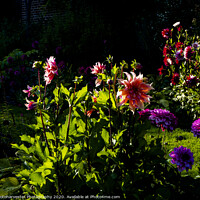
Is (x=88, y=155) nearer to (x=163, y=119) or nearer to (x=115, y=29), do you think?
(x=163, y=119)

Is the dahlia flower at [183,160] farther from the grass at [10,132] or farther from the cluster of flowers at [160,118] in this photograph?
the grass at [10,132]

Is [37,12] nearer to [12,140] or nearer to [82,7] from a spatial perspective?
[82,7]

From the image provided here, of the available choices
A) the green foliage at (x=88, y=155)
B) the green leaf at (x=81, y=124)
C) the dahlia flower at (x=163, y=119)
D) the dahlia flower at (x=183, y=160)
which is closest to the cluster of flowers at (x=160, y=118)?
the dahlia flower at (x=163, y=119)

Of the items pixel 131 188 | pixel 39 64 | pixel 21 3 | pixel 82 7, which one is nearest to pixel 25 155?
pixel 39 64

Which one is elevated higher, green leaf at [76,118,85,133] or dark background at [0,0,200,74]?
dark background at [0,0,200,74]

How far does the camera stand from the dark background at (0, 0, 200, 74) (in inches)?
249

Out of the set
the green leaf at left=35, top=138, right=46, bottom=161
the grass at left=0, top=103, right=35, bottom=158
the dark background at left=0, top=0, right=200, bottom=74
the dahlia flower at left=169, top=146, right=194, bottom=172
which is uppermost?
the dark background at left=0, top=0, right=200, bottom=74

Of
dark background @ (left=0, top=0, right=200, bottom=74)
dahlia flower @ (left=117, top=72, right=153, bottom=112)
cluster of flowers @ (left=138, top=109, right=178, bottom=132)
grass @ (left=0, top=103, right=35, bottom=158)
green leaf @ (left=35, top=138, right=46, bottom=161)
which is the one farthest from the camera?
dark background @ (left=0, top=0, right=200, bottom=74)

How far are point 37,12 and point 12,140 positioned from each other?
26.5 ft

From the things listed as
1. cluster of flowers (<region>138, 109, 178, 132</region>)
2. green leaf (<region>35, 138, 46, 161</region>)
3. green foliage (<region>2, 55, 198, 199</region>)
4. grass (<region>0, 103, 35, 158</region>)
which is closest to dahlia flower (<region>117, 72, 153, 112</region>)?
green foliage (<region>2, 55, 198, 199</region>)

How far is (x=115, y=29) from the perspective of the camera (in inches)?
268

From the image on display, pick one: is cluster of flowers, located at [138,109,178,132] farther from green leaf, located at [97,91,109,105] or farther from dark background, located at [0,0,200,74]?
dark background, located at [0,0,200,74]

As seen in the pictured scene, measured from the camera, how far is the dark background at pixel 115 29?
6.32 m

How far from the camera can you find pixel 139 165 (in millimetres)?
1701
